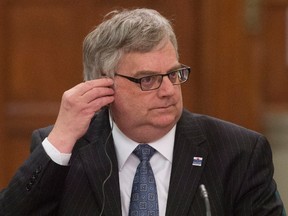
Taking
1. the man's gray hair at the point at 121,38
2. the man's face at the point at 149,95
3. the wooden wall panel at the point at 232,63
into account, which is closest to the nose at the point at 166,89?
the man's face at the point at 149,95

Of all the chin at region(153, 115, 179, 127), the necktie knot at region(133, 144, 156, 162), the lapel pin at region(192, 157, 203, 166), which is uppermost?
the chin at region(153, 115, 179, 127)

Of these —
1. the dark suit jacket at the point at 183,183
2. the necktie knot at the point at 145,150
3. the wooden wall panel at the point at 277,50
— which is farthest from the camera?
the wooden wall panel at the point at 277,50

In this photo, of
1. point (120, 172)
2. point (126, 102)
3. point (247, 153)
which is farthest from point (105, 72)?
point (247, 153)

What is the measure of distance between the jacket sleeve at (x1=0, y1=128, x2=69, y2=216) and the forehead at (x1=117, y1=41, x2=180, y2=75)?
1.30 feet

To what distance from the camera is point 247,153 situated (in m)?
2.77

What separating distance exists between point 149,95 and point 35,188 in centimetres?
49

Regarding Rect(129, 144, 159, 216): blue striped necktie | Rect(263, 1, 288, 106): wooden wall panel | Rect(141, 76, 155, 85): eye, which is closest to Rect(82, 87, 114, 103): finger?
Rect(141, 76, 155, 85): eye

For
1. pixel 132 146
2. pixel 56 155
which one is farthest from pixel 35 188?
pixel 132 146

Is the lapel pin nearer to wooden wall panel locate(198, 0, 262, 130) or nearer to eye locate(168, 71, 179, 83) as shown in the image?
eye locate(168, 71, 179, 83)

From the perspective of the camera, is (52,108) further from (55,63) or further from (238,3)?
(238,3)

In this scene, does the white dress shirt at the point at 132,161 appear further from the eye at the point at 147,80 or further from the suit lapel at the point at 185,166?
the eye at the point at 147,80

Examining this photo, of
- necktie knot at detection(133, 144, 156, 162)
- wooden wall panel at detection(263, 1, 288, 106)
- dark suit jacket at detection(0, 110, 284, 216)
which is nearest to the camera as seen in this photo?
dark suit jacket at detection(0, 110, 284, 216)

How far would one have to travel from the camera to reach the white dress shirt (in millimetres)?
2754

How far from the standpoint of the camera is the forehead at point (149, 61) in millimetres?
2721
